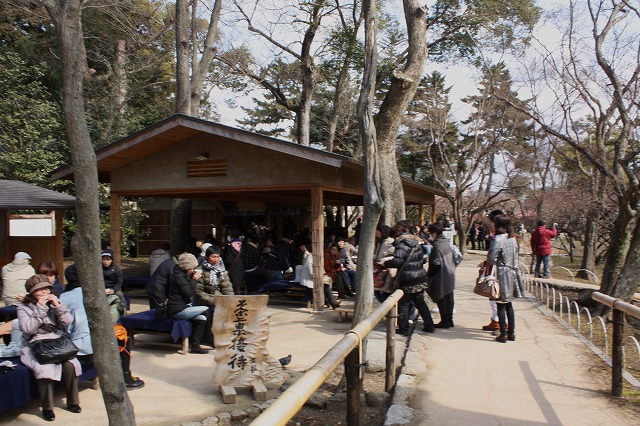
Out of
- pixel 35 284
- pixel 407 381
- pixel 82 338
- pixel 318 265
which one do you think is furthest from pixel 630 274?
pixel 35 284

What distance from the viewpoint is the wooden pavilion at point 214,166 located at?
10391 millimetres

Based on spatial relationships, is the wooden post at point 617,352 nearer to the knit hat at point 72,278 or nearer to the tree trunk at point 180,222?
the knit hat at point 72,278

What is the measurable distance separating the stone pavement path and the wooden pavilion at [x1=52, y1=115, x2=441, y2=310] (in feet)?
13.6

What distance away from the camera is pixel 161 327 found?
7.35 m

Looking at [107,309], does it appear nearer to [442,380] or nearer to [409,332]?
[442,380]

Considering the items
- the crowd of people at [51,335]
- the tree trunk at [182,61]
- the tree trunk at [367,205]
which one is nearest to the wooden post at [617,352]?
the tree trunk at [367,205]

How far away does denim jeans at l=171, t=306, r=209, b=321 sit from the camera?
7289 millimetres

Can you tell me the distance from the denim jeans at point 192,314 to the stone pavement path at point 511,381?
2.95m

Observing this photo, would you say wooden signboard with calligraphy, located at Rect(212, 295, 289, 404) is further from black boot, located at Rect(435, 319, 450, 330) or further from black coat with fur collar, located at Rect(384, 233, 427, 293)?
black boot, located at Rect(435, 319, 450, 330)

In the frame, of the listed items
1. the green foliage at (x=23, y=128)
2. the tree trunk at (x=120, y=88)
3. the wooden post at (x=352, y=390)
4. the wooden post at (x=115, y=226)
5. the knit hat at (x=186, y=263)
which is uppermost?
the tree trunk at (x=120, y=88)

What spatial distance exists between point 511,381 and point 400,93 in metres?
5.12

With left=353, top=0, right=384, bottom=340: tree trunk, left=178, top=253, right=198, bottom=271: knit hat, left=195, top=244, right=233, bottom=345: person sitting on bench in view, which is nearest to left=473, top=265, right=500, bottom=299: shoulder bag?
left=353, top=0, right=384, bottom=340: tree trunk

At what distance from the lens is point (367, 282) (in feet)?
19.1

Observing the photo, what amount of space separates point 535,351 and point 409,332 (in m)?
1.90
